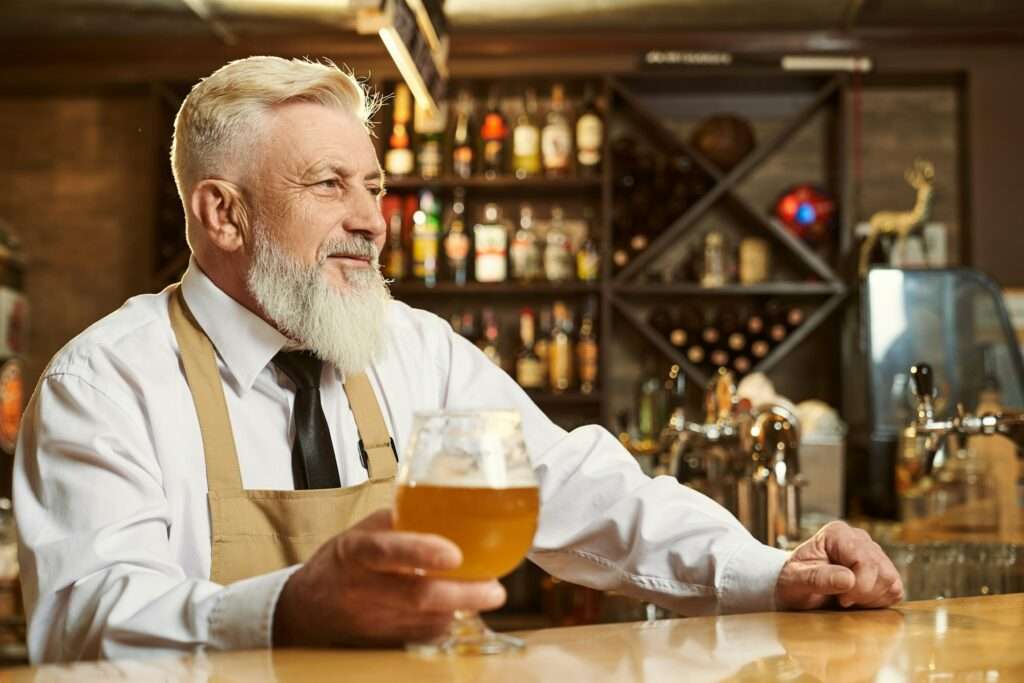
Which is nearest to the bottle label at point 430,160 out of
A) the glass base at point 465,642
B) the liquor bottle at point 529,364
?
the liquor bottle at point 529,364

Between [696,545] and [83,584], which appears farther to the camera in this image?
[696,545]

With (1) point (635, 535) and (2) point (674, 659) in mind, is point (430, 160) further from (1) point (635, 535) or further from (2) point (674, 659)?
(2) point (674, 659)

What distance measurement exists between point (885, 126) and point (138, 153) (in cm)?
335

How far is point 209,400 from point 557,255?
155 inches

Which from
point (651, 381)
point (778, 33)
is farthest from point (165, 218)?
point (778, 33)

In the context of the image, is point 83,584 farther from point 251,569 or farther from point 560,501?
point 560,501

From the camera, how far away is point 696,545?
1475 millimetres

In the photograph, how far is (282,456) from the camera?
1635mm

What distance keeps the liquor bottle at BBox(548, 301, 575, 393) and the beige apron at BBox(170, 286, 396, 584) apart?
151 inches

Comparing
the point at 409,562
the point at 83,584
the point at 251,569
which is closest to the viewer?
the point at 409,562

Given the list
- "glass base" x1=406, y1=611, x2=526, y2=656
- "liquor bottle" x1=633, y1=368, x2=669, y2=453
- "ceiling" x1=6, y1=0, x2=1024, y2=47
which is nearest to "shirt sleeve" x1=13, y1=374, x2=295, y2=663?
"glass base" x1=406, y1=611, x2=526, y2=656

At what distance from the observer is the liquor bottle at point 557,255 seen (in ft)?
17.8

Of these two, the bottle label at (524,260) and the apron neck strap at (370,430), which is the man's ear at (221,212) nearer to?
the apron neck strap at (370,430)

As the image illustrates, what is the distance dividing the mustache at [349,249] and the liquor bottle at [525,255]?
3649mm
